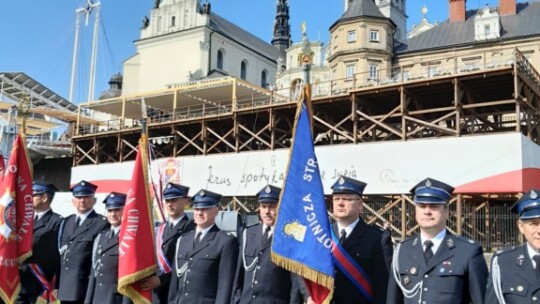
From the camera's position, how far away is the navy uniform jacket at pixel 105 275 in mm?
5883

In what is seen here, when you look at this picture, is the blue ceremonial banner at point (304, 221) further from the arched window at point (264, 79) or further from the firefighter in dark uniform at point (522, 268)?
the arched window at point (264, 79)

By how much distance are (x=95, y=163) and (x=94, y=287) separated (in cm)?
3350

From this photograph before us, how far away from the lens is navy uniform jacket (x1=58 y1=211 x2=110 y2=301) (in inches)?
249

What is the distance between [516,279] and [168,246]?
3.63m

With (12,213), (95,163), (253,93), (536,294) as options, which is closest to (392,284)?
(536,294)

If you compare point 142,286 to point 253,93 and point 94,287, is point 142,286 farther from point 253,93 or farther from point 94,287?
point 253,93

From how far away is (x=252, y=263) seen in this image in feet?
17.3

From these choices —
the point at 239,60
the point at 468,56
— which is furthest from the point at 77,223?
the point at 239,60

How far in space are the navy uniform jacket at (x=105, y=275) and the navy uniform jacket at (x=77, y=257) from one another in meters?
0.30

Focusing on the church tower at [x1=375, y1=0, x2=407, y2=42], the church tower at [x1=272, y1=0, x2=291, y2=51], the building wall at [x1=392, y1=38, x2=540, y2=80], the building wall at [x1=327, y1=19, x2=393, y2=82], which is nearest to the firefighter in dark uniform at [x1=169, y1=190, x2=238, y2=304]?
the building wall at [x1=392, y1=38, x2=540, y2=80]

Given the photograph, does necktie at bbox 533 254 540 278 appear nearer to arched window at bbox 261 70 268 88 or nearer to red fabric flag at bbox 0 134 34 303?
red fabric flag at bbox 0 134 34 303

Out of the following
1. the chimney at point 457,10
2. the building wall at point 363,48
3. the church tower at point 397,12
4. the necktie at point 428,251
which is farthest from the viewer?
the church tower at point 397,12

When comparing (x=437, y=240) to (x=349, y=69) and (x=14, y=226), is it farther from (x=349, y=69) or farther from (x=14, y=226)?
(x=349, y=69)

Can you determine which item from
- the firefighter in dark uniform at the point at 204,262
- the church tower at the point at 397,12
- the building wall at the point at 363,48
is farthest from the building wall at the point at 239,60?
the firefighter in dark uniform at the point at 204,262
